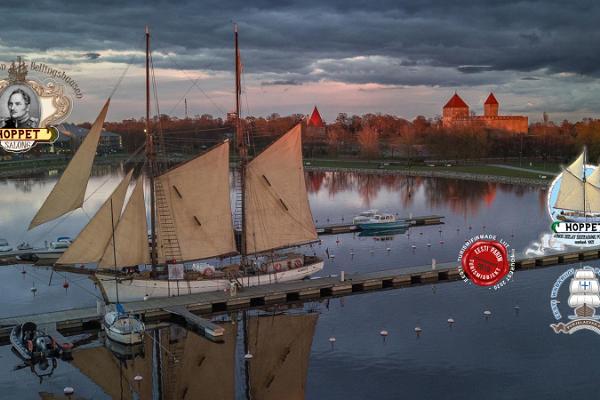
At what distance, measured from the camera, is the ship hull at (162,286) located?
37.9m

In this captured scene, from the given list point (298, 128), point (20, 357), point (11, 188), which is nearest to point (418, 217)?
point (298, 128)

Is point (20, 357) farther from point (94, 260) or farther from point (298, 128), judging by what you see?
point (298, 128)

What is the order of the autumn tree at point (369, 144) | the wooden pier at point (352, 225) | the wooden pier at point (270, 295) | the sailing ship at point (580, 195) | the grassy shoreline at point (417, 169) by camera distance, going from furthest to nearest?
the autumn tree at point (369, 144) → the grassy shoreline at point (417, 169) → the wooden pier at point (352, 225) → the sailing ship at point (580, 195) → the wooden pier at point (270, 295)

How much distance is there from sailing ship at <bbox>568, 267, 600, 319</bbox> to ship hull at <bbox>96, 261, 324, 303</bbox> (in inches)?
683

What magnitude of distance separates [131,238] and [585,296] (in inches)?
984

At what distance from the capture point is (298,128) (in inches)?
1818

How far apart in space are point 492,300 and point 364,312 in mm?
7975

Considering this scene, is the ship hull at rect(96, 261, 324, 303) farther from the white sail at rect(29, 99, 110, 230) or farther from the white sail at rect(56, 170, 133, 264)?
the white sail at rect(29, 99, 110, 230)

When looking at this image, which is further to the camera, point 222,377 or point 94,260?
point 94,260

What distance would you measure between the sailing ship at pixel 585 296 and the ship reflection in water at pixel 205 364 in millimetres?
14141

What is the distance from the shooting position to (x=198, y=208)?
139ft

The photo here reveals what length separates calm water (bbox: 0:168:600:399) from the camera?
28.9m

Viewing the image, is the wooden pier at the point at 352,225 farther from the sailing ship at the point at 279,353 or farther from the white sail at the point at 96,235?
the white sail at the point at 96,235

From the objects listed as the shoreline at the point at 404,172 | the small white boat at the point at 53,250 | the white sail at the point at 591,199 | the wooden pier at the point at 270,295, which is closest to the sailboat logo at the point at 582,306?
the white sail at the point at 591,199
